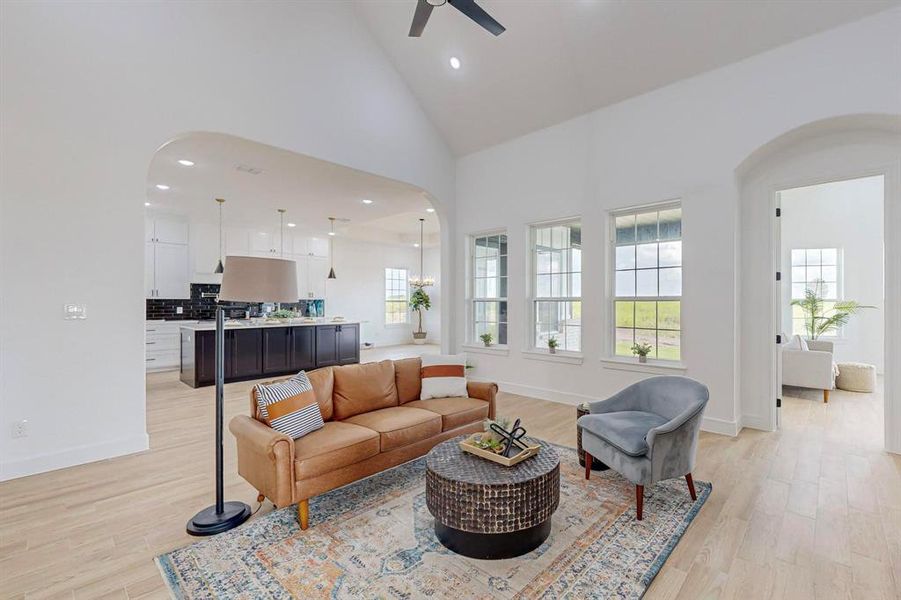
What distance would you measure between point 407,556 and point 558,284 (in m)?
4.17

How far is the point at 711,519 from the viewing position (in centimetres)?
255

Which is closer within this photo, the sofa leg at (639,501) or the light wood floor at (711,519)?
the light wood floor at (711,519)

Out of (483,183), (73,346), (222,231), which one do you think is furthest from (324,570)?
(222,231)

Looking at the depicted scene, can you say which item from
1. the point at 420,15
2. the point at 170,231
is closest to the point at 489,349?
the point at 420,15

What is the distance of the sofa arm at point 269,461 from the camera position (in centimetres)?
233

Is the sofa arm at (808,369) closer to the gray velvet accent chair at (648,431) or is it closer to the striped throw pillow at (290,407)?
the gray velvet accent chair at (648,431)

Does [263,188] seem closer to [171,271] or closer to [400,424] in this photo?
[171,271]

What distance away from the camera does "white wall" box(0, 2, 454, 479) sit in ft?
10.3

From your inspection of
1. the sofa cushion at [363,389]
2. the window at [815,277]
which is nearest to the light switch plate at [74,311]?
the sofa cushion at [363,389]

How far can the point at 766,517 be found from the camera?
8.45 feet

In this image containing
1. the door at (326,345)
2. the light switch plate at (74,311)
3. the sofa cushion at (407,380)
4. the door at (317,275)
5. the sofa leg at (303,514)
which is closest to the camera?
the sofa leg at (303,514)

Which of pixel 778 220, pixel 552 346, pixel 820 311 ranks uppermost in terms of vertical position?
pixel 778 220

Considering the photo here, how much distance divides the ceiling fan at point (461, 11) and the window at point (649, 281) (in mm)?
2619

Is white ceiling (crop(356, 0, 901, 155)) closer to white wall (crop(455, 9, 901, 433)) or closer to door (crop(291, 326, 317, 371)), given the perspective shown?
white wall (crop(455, 9, 901, 433))
